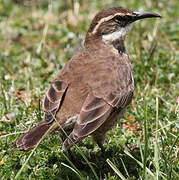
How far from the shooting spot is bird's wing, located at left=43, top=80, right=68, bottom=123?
17.1 feet

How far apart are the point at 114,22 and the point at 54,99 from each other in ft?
5.12

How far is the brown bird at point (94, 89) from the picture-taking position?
196 inches

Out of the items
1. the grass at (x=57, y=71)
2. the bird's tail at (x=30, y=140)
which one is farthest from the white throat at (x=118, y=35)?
the bird's tail at (x=30, y=140)

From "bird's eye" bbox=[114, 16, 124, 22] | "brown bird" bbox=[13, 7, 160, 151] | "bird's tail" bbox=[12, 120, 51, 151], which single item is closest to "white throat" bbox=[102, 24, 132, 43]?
"brown bird" bbox=[13, 7, 160, 151]

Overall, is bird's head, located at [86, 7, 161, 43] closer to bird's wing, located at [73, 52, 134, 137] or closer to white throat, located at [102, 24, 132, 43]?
white throat, located at [102, 24, 132, 43]

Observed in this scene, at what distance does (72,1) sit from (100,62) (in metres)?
6.02

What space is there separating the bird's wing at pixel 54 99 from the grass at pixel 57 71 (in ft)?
1.67

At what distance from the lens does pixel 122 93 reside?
5.59 meters

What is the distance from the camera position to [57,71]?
7.92m

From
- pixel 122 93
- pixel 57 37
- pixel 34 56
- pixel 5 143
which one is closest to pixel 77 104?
pixel 122 93

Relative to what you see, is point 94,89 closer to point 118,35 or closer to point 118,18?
point 118,35

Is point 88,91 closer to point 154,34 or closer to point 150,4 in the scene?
point 154,34

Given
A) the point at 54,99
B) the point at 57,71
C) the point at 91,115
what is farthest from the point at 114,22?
the point at 57,71

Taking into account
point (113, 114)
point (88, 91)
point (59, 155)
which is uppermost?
point (88, 91)
